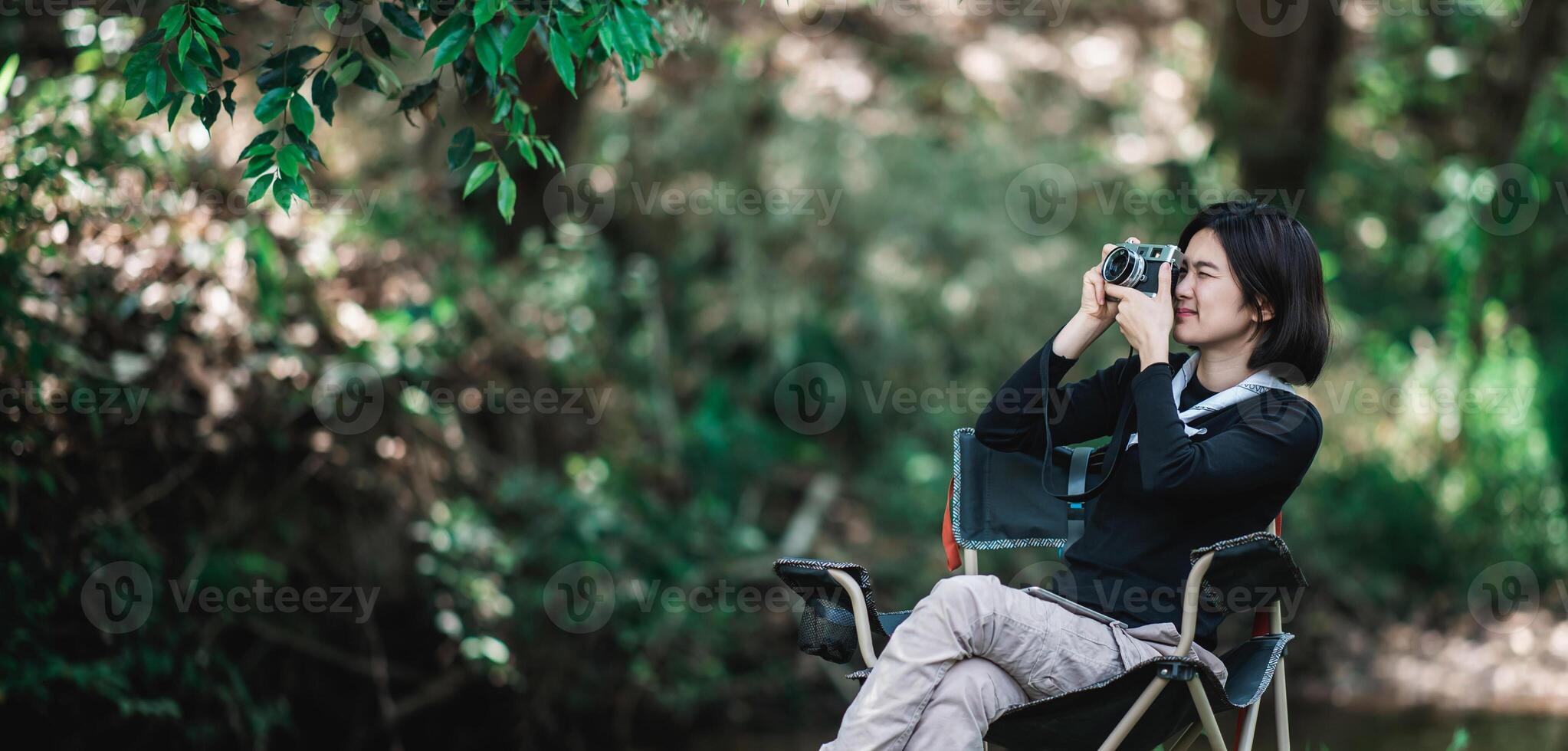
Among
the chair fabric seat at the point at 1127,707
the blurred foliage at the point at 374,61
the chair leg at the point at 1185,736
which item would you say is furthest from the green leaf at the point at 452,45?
the chair leg at the point at 1185,736

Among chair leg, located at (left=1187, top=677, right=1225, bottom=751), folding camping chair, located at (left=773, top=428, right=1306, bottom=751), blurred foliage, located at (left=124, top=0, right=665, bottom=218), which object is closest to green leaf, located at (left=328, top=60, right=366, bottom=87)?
blurred foliage, located at (left=124, top=0, right=665, bottom=218)

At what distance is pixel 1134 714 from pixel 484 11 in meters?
1.60

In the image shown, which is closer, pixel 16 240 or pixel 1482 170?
pixel 16 240

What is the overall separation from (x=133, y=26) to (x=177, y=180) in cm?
49

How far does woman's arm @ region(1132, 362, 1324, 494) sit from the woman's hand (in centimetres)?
3

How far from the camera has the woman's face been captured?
7.80ft

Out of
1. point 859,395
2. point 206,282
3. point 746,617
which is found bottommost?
point 746,617

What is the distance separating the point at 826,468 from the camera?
21.2 ft

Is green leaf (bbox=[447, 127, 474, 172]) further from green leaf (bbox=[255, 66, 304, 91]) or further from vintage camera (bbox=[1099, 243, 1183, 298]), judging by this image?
vintage camera (bbox=[1099, 243, 1183, 298])

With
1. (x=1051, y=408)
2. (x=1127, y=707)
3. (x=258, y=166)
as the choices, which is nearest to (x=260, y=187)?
(x=258, y=166)

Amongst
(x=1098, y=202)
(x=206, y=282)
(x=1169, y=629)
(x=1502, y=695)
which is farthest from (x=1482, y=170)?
(x=206, y=282)

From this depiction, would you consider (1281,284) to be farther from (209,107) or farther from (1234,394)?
(209,107)

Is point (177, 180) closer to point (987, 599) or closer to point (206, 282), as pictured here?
point (206, 282)

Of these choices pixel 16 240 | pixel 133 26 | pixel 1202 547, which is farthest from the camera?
pixel 133 26
